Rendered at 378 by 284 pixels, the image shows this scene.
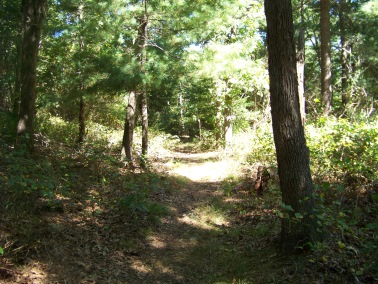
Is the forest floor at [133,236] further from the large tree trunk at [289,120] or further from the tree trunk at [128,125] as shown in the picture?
the tree trunk at [128,125]

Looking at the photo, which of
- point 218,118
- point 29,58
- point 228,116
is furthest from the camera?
point 218,118

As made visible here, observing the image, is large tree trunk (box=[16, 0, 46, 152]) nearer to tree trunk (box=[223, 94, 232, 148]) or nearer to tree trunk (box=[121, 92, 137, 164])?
tree trunk (box=[121, 92, 137, 164])

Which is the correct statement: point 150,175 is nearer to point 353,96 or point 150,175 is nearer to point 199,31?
point 199,31

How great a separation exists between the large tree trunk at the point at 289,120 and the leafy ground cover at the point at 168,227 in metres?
0.27

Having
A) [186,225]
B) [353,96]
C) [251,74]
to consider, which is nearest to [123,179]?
[186,225]

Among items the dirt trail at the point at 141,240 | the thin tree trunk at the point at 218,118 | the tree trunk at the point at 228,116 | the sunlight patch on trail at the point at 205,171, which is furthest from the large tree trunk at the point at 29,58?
the tree trunk at the point at 228,116

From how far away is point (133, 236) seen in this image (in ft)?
20.2

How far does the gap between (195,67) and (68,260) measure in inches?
297

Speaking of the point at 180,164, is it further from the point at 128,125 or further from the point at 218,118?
the point at 218,118

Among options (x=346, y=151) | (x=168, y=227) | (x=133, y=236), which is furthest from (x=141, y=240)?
(x=346, y=151)

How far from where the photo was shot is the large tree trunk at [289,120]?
4.68 metres

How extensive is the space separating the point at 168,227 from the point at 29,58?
5.39m

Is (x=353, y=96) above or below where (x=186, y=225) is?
above

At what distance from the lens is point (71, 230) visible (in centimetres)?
543
